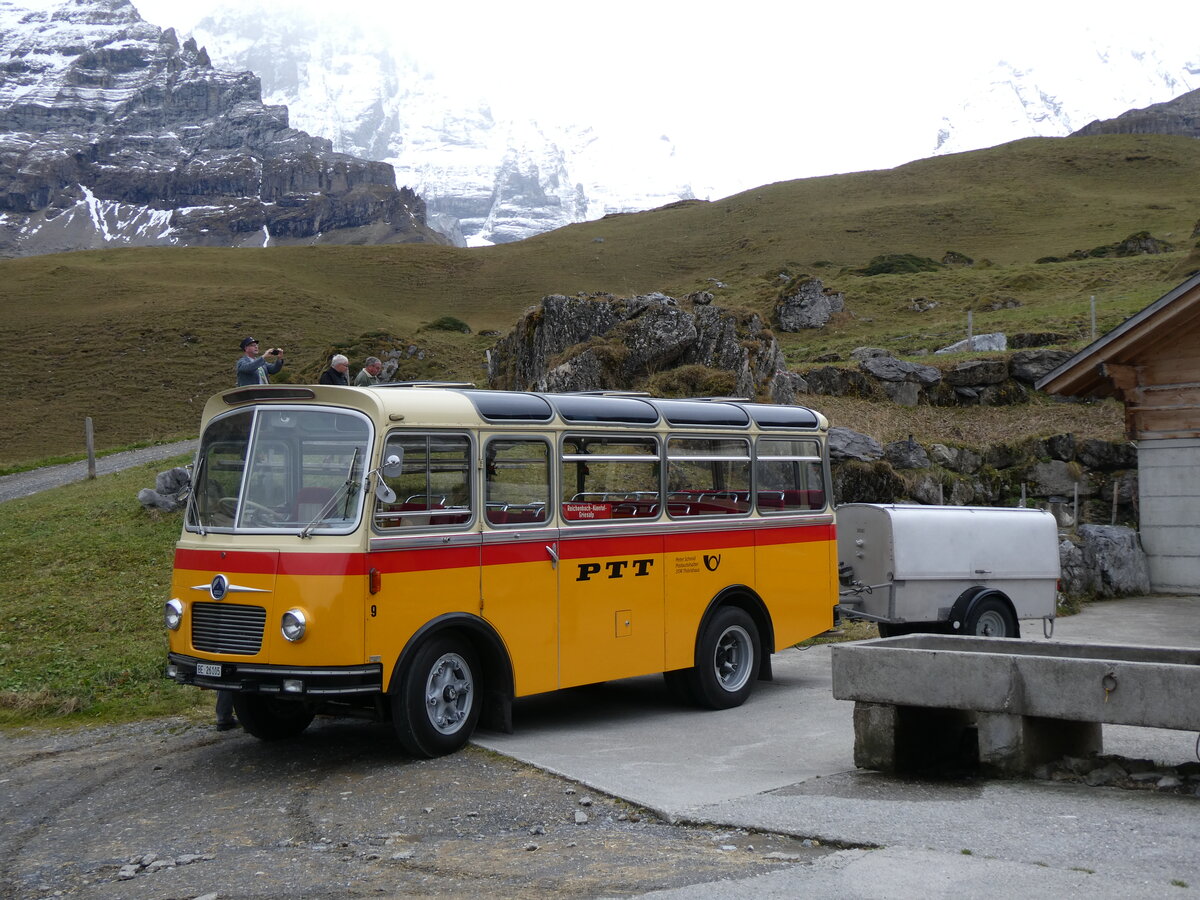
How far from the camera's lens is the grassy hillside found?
46.4 meters

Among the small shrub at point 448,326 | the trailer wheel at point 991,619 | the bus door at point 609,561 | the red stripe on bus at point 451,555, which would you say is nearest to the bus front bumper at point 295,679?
the red stripe on bus at point 451,555

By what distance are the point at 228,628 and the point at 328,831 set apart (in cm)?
193

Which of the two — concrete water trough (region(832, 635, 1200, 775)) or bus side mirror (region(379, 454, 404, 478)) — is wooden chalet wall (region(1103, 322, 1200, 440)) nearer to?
concrete water trough (region(832, 635, 1200, 775))

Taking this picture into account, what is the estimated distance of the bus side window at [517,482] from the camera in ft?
30.2

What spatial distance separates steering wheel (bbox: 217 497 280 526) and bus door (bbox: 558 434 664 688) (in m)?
2.35

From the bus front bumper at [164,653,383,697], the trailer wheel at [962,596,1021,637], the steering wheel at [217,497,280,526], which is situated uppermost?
the steering wheel at [217,497,280,526]

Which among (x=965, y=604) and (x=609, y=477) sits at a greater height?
(x=609, y=477)

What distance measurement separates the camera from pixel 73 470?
28078 mm

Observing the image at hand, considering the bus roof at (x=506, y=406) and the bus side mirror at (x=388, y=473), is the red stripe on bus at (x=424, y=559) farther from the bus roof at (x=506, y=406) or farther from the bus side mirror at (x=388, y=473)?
the bus roof at (x=506, y=406)

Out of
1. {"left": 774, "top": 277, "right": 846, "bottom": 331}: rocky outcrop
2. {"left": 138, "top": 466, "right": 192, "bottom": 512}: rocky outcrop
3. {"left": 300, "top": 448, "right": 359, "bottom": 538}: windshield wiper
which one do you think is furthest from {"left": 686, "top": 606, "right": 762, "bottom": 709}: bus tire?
{"left": 774, "top": 277, "right": 846, "bottom": 331}: rocky outcrop

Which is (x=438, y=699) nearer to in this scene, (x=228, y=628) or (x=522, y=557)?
(x=522, y=557)

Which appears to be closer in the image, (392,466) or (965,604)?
(392,466)

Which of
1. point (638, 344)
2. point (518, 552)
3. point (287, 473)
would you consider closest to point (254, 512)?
point (287, 473)

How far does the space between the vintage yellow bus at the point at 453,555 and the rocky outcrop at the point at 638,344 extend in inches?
478
